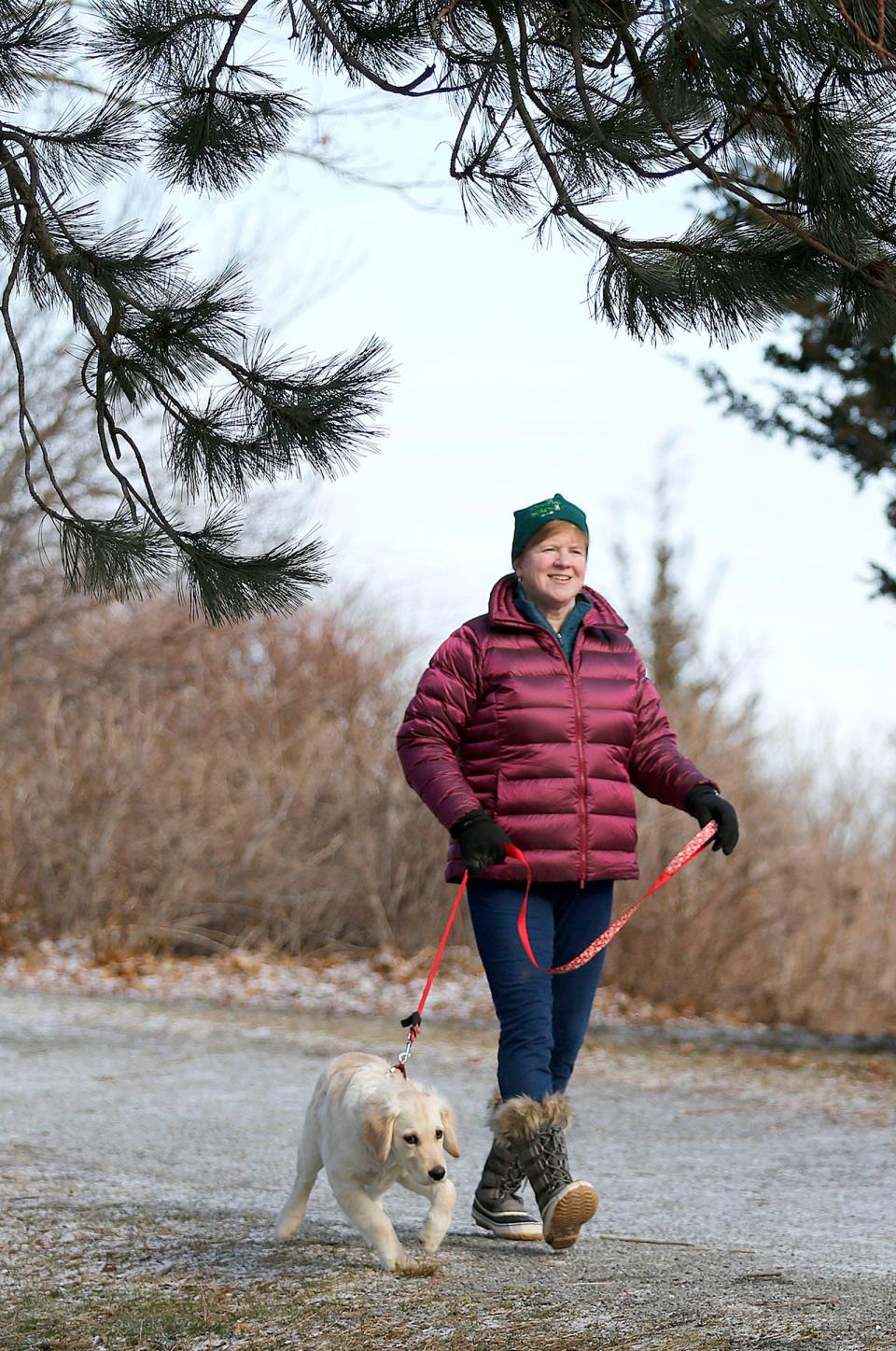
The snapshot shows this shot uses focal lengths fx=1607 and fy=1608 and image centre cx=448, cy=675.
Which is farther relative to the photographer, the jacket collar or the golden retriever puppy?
the jacket collar

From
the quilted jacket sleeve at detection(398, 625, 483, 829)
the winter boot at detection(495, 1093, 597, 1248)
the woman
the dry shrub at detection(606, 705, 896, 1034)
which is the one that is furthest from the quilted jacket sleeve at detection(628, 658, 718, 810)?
the dry shrub at detection(606, 705, 896, 1034)

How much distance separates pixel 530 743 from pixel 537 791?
5.3 inches

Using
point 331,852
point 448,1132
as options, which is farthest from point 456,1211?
point 331,852

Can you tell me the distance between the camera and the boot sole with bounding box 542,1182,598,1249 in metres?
4.17

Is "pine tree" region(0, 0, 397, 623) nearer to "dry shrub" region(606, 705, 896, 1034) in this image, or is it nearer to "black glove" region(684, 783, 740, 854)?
"black glove" region(684, 783, 740, 854)

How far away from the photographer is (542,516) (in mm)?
4641

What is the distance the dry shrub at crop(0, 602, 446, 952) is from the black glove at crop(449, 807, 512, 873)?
912 cm

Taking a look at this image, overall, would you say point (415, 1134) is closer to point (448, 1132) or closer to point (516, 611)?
point (448, 1132)

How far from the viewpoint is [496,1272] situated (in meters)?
4.11

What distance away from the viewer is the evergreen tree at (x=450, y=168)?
4.25m

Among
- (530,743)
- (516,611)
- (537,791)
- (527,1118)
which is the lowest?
(527,1118)

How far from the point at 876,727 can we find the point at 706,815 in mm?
13354

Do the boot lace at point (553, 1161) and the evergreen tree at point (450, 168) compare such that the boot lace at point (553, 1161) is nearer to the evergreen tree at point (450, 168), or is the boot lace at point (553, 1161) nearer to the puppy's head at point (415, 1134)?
the puppy's head at point (415, 1134)

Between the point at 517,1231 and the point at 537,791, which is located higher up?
the point at 537,791
